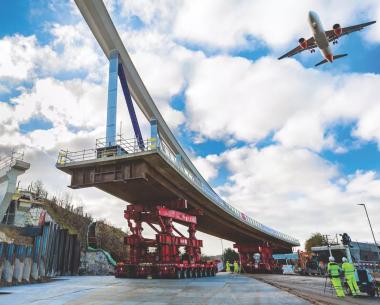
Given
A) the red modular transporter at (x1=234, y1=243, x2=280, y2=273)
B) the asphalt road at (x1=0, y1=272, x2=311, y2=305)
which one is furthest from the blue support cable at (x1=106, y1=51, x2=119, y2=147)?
the red modular transporter at (x1=234, y1=243, x2=280, y2=273)

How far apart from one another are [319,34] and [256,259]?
4438 centimetres

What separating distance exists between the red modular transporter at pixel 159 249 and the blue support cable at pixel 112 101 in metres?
7.06

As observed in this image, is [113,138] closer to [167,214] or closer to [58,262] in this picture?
[167,214]

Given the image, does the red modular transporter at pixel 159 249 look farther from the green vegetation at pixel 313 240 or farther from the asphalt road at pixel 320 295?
the green vegetation at pixel 313 240

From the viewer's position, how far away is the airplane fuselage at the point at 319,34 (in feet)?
78.8

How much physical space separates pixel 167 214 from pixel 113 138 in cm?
826

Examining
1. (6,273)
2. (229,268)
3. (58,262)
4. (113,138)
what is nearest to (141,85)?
(113,138)

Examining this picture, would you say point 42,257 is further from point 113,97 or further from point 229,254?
point 229,254

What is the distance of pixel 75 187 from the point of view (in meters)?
21.3

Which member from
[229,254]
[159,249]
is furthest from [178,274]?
[229,254]

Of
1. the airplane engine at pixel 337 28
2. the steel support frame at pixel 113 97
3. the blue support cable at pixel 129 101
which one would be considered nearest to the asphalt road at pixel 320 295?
the steel support frame at pixel 113 97

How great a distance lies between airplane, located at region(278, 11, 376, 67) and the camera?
79.8ft

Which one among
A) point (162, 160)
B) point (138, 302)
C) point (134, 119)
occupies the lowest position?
point (138, 302)

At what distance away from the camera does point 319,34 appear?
2497 cm
